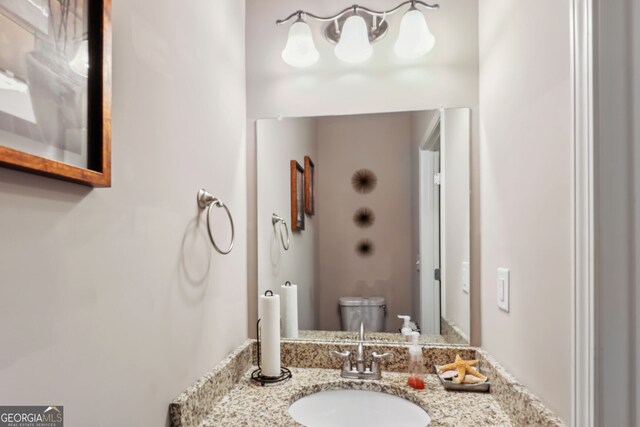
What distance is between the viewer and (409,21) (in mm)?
1361

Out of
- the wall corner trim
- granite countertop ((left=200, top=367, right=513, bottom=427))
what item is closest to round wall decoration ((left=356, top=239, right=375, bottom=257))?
granite countertop ((left=200, top=367, right=513, bottom=427))

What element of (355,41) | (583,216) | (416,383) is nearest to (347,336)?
(416,383)

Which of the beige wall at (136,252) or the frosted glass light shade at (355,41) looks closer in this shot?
the beige wall at (136,252)

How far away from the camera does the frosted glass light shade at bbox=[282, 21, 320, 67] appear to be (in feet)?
4.68

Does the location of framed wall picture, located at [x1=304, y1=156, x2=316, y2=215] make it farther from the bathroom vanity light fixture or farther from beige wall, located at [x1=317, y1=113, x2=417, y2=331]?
the bathroom vanity light fixture

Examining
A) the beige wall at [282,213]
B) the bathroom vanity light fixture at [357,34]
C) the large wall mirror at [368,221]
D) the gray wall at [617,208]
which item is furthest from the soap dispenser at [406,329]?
the bathroom vanity light fixture at [357,34]

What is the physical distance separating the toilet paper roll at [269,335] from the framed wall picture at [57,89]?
2.32 ft

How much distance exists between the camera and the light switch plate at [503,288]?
108 cm

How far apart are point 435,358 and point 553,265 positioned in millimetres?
648

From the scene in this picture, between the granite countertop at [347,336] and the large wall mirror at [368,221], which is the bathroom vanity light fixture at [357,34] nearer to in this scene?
the large wall mirror at [368,221]

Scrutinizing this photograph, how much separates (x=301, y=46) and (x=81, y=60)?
0.93m

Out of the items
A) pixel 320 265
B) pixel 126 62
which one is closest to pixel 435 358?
pixel 320 265

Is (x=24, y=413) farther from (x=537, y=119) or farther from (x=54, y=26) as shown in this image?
(x=537, y=119)

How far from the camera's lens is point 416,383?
1197 millimetres
